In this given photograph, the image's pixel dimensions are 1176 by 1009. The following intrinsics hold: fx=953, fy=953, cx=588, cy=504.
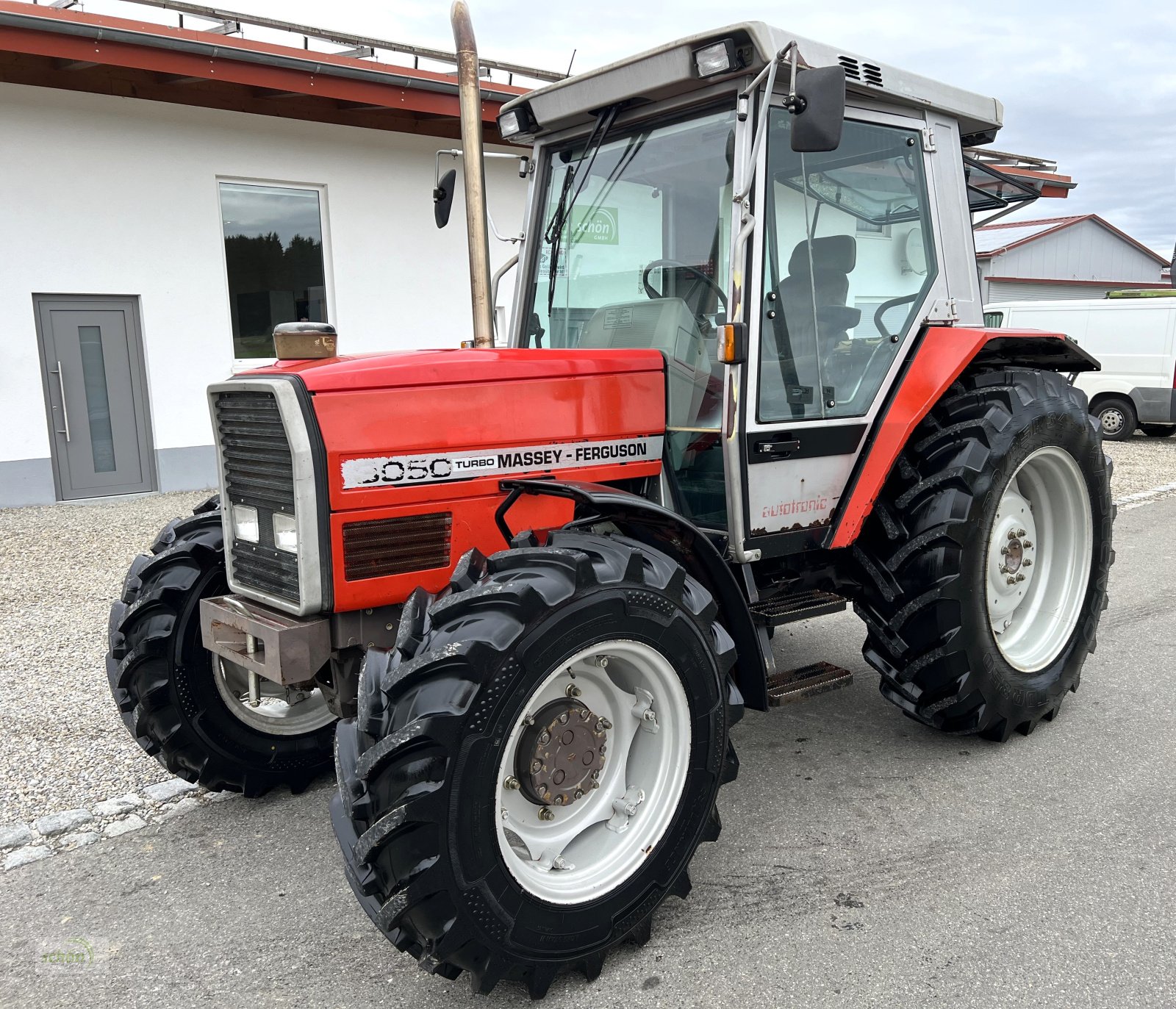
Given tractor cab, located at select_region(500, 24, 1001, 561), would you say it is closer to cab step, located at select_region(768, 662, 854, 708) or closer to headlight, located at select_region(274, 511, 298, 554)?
cab step, located at select_region(768, 662, 854, 708)

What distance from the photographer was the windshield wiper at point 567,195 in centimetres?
327

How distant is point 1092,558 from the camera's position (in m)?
3.96

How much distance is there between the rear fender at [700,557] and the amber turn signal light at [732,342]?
0.52 meters

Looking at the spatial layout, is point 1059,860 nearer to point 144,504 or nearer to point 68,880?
point 68,880

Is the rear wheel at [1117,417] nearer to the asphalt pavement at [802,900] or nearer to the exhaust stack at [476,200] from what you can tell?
the asphalt pavement at [802,900]

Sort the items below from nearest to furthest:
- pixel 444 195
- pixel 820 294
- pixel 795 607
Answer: pixel 820 294
pixel 795 607
pixel 444 195

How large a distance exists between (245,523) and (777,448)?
5.47 ft

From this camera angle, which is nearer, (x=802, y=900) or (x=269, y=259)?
(x=802, y=900)

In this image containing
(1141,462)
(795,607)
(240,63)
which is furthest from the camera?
(1141,462)

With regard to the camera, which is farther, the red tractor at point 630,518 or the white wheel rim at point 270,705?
the white wheel rim at point 270,705

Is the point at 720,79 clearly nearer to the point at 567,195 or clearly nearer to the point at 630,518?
the point at 567,195

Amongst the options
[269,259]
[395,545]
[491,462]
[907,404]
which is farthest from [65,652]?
[269,259]

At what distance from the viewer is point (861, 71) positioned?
10.4 feet

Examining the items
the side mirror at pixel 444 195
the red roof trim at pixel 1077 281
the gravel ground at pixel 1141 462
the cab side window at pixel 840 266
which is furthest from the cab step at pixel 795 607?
the red roof trim at pixel 1077 281
